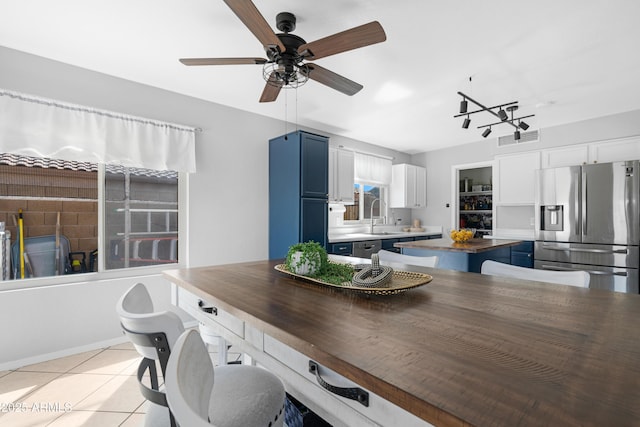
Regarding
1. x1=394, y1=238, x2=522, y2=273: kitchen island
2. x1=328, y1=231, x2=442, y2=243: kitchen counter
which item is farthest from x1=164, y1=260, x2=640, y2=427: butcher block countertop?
x1=328, y1=231, x2=442, y2=243: kitchen counter

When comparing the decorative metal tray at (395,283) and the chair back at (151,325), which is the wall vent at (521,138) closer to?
the decorative metal tray at (395,283)

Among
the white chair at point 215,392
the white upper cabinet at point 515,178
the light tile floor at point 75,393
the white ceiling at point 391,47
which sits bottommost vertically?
the light tile floor at point 75,393

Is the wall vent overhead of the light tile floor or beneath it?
overhead

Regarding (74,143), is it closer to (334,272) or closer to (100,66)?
(100,66)

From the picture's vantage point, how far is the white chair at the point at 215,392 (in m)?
0.53

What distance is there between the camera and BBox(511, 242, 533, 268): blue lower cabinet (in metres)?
4.19

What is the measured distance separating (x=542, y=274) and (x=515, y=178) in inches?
158

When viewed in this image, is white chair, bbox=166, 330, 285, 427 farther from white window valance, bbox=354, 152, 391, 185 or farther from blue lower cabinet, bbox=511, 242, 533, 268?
white window valance, bbox=354, 152, 391, 185

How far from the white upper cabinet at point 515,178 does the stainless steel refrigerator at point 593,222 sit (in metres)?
0.61

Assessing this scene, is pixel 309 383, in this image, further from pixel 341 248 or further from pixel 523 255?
pixel 523 255

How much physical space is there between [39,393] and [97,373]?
34cm

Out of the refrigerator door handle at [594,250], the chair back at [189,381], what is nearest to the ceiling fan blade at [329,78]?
the chair back at [189,381]

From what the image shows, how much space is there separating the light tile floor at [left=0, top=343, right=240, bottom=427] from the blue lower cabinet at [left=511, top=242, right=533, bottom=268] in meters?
3.83

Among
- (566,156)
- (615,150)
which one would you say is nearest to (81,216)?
(566,156)
